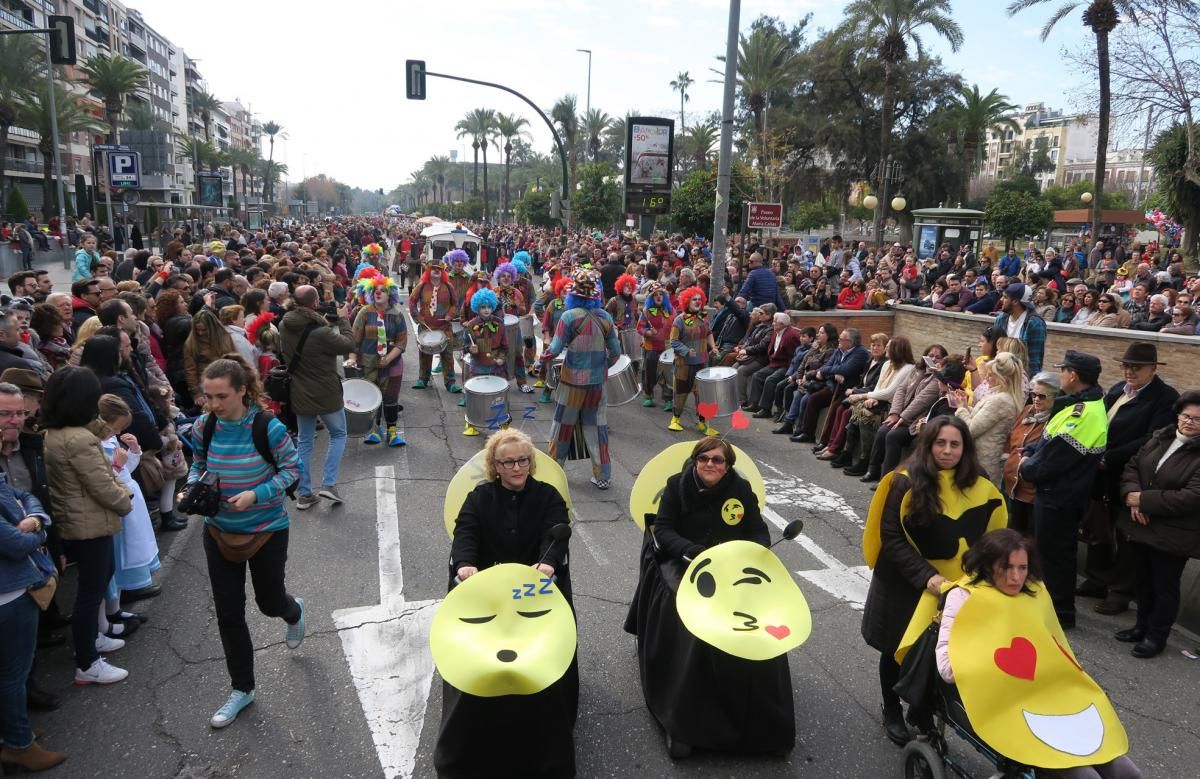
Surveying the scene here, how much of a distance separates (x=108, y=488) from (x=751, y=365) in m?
9.04

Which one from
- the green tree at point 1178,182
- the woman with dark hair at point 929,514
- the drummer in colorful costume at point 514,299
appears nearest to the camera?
the woman with dark hair at point 929,514

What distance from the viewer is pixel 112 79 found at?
154 feet

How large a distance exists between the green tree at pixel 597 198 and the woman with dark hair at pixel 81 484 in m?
35.8

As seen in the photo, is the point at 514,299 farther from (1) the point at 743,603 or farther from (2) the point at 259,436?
(1) the point at 743,603

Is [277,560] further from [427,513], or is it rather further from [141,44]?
[141,44]

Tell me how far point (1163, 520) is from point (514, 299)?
8.98m

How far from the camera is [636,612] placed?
457cm

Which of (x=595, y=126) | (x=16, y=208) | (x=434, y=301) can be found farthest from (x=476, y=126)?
(x=434, y=301)

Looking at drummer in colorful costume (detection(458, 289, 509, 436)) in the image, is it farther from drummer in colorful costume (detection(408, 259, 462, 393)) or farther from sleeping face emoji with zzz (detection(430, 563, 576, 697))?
sleeping face emoji with zzz (detection(430, 563, 576, 697))

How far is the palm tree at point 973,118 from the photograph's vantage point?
1702 inches

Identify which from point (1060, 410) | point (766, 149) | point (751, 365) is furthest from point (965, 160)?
point (1060, 410)

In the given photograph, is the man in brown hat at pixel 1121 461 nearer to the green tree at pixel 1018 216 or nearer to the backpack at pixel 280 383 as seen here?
the backpack at pixel 280 383

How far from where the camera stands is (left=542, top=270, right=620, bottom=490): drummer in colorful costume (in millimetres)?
7582

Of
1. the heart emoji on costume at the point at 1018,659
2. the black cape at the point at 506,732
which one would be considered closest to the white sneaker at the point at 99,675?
the black cape at the point at 506,732
